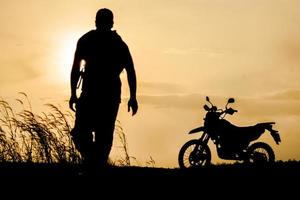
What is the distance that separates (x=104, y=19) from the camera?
785cm

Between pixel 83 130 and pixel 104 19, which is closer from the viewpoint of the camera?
pixel 104 19

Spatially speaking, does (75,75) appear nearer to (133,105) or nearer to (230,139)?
(133,105)

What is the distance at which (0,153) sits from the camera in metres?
11.9

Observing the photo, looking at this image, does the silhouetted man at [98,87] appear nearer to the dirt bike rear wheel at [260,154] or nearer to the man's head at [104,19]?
the man's head at [104,19]

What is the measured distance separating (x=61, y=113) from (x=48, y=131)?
2.11ft

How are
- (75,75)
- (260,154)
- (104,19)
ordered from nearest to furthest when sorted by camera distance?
(104,19) < (75,75) < (260,154)

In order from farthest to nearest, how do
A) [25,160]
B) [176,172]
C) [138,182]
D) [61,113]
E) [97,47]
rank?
[61,113], [25,160], [176,172], [138,182], [97,47]

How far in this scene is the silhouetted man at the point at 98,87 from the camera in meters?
7.98

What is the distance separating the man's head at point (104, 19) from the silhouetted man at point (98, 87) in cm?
1

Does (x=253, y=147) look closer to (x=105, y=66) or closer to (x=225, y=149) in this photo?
(x=225, y=149)

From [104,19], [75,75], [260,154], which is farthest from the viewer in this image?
[260,154]

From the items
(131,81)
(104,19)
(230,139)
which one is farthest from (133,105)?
(230,139)

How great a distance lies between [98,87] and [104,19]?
927 millimetres

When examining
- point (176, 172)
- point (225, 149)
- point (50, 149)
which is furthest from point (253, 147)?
point (50, 149)
